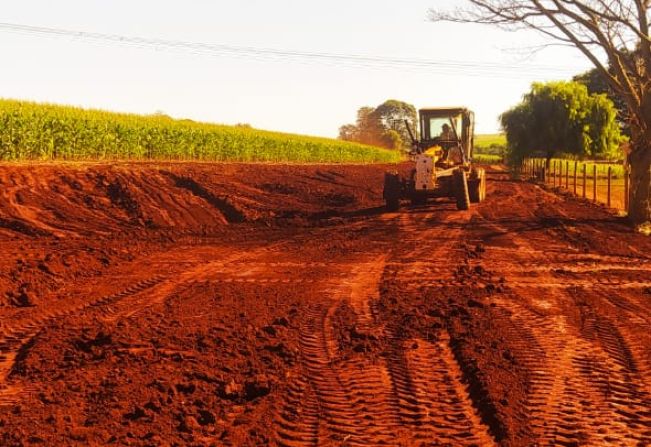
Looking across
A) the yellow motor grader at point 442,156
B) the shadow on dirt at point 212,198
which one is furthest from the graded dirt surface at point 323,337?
the yellow motor grader at point 442,156

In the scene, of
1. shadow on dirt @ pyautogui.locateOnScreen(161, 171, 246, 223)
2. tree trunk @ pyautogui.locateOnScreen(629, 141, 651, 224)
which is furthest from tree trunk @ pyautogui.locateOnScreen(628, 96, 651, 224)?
shadow on dirt @ pyautogui.locateOnScreen(161, 171, 246, 223)

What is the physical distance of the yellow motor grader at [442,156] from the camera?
20156 mm

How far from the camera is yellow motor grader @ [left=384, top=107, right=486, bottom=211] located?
794 inches

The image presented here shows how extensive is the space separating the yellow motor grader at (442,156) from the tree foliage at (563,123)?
97.9 ft

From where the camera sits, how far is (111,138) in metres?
29.6

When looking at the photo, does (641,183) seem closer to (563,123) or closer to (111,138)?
(111,138)

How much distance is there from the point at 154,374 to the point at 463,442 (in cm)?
264

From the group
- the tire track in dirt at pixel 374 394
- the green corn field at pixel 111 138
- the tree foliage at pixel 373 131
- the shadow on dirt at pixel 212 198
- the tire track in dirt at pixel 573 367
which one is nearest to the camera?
the tire track in dirt at pixel 374 394

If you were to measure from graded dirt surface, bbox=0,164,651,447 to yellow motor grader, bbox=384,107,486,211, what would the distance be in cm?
403

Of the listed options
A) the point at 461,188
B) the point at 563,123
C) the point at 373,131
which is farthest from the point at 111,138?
the point at 373,131

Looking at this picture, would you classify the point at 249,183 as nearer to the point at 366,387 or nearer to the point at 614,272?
the point at 614,272

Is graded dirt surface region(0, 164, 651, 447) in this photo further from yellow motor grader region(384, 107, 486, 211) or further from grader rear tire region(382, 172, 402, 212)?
grader rear tire region(382, 172, 402, 212)

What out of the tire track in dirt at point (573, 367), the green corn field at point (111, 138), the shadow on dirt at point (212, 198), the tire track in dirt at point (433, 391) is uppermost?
the green corn field at point (111, 138)

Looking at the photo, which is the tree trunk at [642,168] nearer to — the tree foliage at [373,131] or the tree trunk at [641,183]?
the tree trunk at [641,183]
